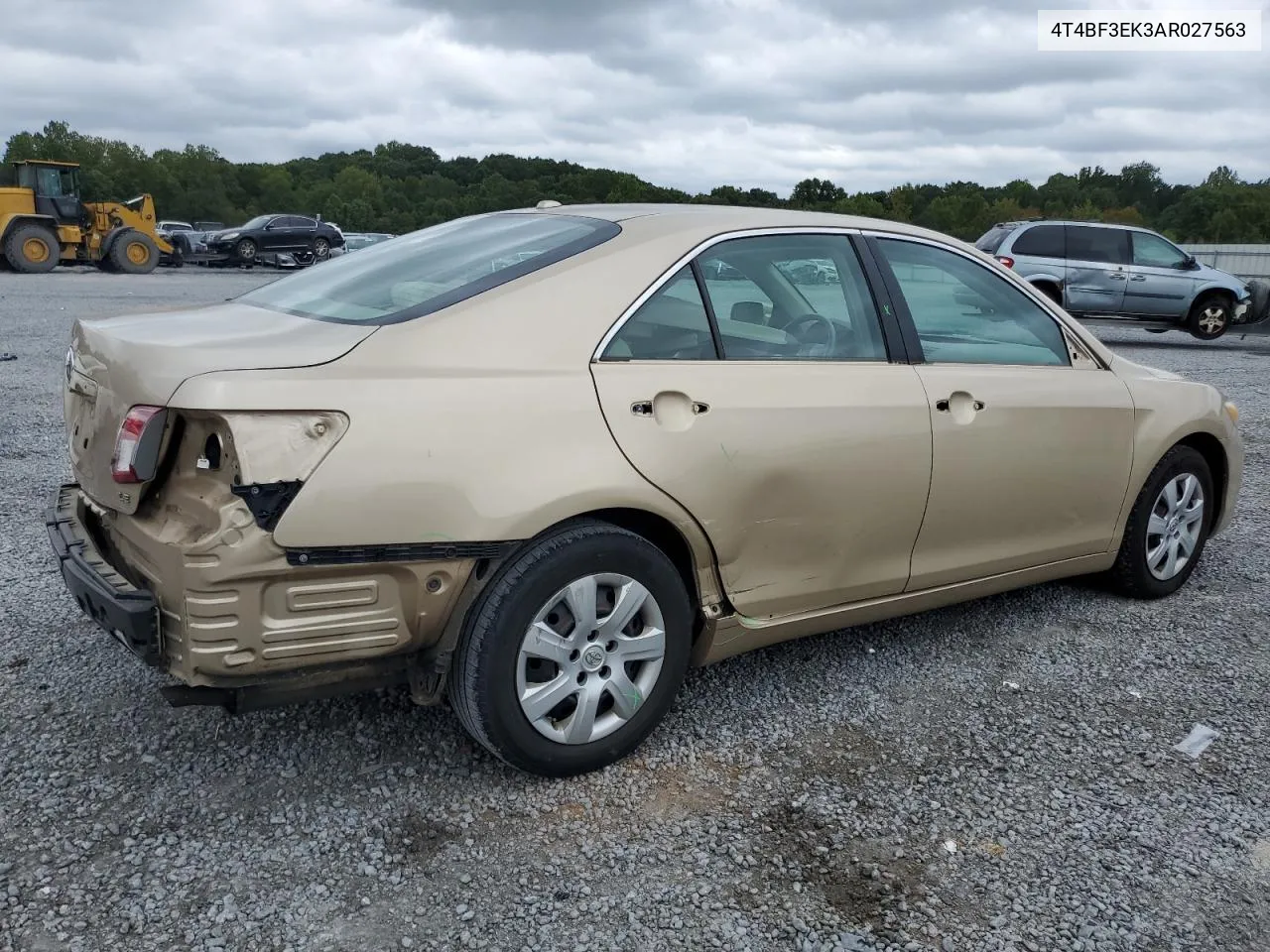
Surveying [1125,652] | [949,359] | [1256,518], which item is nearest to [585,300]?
[949,359]

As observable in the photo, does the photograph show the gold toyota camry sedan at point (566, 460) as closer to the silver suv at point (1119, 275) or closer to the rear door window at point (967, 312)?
the rear door window at point (967, 312)

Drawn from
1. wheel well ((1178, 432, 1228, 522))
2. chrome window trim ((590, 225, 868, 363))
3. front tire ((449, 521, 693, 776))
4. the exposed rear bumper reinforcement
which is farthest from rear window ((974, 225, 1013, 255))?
the exposed rear bumper reinforcement

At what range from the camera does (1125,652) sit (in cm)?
397

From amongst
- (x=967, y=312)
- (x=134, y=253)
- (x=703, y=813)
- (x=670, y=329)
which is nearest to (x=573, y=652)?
(x=703, y=813)

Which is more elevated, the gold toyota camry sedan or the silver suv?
the silver suv

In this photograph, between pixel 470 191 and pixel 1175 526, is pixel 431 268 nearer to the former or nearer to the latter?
pixel 1175 526

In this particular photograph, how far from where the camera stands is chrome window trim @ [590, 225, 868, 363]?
288 centimetres

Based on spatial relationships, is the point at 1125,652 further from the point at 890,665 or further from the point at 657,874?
the point at 657,874

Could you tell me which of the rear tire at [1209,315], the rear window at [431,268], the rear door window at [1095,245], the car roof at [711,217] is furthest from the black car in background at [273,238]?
the car roof at [711,217]

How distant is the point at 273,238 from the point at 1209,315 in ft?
82.1

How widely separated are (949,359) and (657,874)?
2019 millimetres

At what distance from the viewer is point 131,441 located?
8.18 ft

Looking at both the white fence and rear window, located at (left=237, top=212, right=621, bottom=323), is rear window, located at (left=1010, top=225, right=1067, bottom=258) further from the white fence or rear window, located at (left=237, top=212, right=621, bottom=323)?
rear window, located at (left=237, top=212, right=621, bottom=323)

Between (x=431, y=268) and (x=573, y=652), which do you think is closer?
(x=573, y=652)
